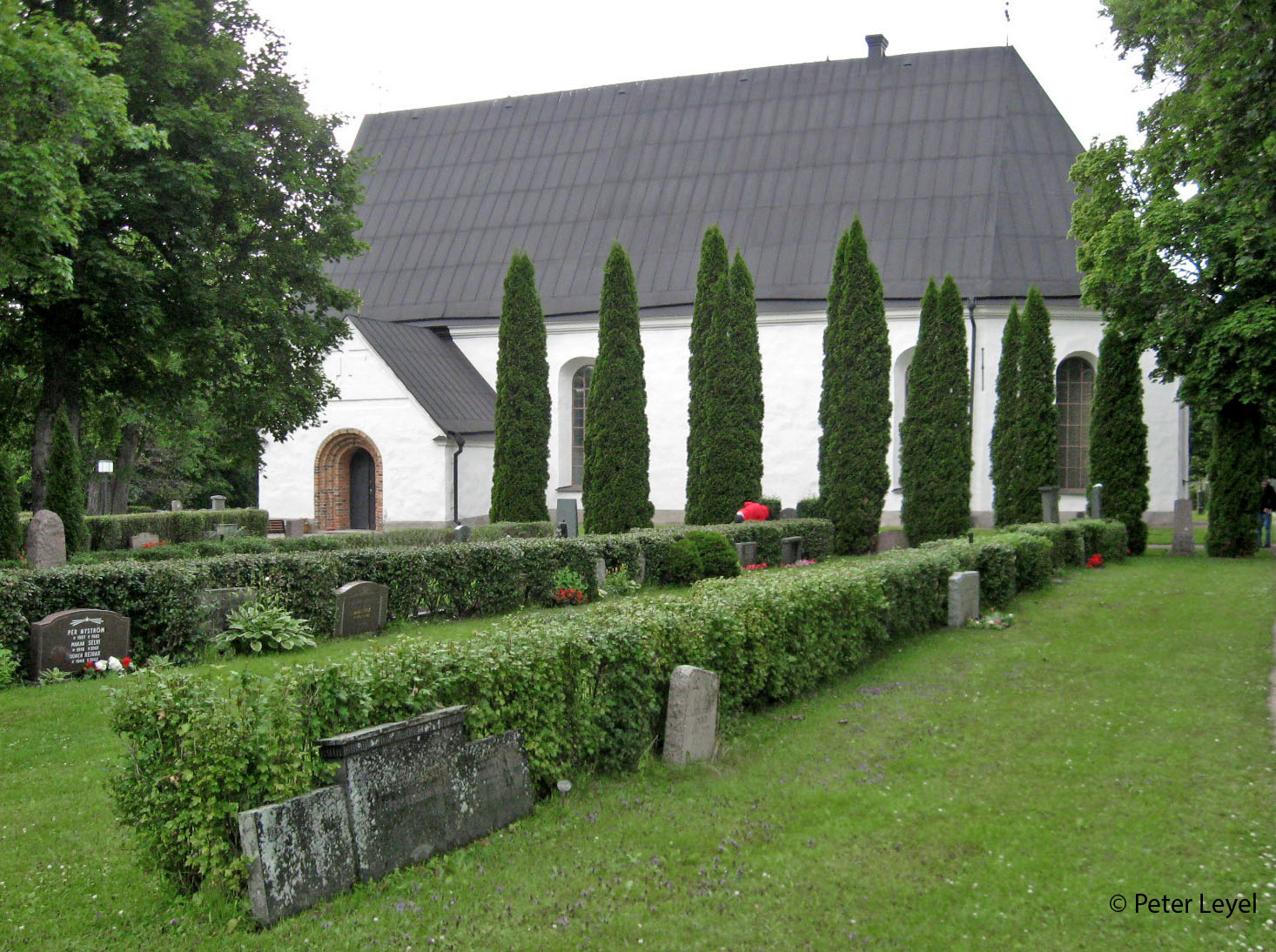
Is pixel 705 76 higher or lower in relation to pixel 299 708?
higher

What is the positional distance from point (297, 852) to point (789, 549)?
569 inches

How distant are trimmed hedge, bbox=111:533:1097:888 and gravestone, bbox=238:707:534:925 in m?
0.14

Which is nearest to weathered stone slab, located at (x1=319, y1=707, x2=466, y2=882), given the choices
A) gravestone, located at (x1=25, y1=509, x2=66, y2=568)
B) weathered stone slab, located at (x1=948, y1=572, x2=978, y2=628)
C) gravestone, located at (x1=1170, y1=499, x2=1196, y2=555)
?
weathered stone slab, located at (x1=948, y1=572, x2=978, y2=628)

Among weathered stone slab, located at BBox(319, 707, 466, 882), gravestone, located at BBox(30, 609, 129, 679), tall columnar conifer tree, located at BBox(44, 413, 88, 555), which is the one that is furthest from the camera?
tall columnar conifer tree, located at BBox(44, 413, 88, 555)

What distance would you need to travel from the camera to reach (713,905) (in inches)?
182

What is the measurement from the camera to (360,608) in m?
11.2

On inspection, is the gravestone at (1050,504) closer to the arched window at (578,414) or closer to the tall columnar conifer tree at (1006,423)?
the tall columnar conifer tree at (1006,423)

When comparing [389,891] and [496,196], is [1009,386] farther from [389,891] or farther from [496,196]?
[389,891]

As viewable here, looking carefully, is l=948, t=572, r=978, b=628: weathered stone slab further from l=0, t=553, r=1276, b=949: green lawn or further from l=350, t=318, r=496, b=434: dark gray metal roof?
l=350, t=318, r=496, b=434: dark gray metal roof

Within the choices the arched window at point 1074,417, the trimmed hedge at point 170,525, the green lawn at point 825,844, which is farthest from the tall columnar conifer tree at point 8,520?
the arched window at point 1074,417

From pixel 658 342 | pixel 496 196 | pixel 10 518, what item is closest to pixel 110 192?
pixel 10 518

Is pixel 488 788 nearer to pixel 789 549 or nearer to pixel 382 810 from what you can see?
pixel 382 810

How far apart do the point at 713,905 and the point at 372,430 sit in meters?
22.4

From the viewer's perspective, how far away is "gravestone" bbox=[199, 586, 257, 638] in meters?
10.1
